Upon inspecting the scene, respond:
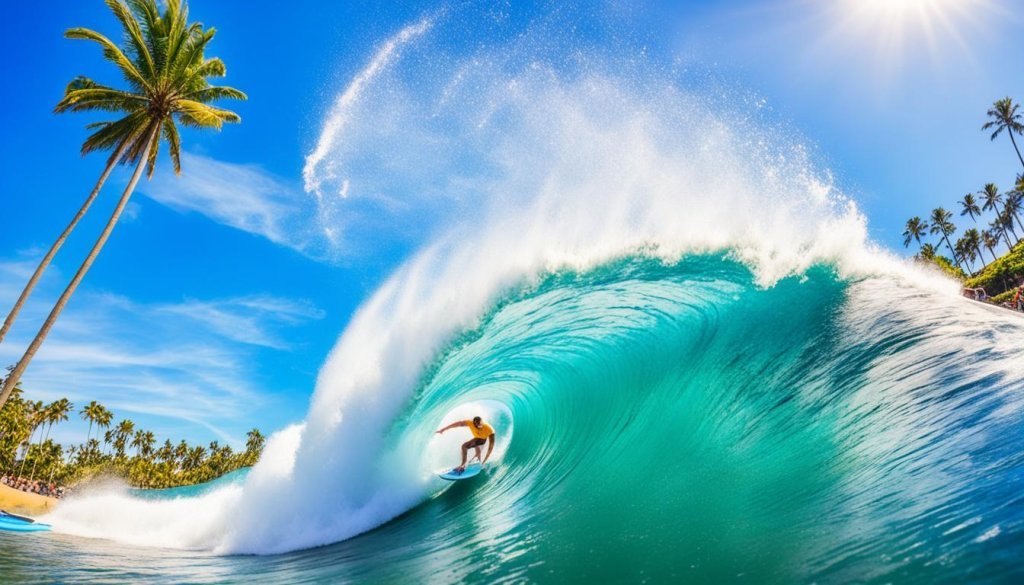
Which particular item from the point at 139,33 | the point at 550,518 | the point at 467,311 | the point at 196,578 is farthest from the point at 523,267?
the point at 139,33

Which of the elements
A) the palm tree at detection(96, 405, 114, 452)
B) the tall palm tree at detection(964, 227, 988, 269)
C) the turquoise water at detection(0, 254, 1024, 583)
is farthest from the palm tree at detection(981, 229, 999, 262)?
the palm tree at detection(96, 405, 114, 452)

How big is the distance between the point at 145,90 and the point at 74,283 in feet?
18.8

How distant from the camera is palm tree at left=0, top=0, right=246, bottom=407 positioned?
13422mm

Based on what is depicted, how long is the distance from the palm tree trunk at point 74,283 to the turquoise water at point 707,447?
6.40 meters

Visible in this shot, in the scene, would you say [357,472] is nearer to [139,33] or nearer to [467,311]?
[467,311]

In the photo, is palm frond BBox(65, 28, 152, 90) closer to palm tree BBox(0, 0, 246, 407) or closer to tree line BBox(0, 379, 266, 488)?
palm tree BBox(0, 0, 246, 407)

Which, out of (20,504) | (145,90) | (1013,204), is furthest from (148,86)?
(1013,204)

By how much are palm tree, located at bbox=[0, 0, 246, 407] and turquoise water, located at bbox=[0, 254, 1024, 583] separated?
11.8m

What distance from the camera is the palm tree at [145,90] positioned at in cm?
1342

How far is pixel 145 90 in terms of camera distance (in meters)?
Answer: 14.0

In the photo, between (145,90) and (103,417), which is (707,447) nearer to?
(145,90)

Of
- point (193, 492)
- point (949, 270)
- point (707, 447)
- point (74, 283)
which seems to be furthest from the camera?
point (949, 270)

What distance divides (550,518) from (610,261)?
17.8 ft

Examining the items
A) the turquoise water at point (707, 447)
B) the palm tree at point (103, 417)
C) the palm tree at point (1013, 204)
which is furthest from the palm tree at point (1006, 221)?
the palm tree at point (103, 417)
